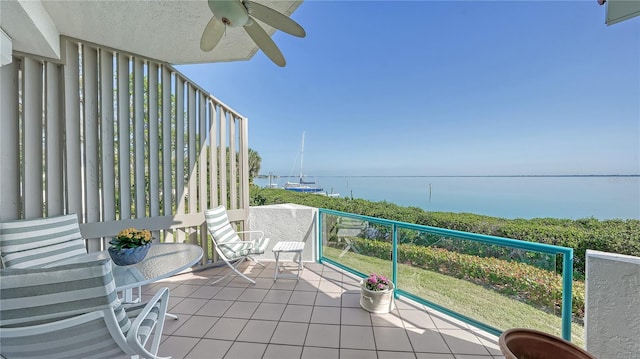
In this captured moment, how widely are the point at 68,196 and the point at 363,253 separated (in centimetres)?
364

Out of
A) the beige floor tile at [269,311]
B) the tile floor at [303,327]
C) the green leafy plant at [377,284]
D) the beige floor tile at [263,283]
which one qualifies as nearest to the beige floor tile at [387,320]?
the tile floor at [303,327]

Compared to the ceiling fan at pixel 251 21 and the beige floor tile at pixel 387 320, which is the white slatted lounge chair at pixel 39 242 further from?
the beige floor tile at pixel 387 320

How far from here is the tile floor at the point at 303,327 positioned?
188cm

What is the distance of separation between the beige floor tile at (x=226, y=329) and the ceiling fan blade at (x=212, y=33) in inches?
96.7

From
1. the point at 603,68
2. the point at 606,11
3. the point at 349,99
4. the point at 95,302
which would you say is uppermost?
the point at 349,99

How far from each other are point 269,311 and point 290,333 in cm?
46

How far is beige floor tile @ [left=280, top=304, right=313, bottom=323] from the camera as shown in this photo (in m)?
2.31

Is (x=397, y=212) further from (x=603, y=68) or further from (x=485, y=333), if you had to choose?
(x=603, y=68)

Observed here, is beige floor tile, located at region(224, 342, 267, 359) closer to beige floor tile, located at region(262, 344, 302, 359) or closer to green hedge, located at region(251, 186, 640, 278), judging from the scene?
beige floor tile, located at region(262, 344, 302, 359)

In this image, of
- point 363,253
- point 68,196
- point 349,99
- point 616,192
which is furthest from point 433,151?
point 68,196

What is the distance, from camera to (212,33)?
1.83 meters

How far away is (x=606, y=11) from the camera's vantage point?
1.33m

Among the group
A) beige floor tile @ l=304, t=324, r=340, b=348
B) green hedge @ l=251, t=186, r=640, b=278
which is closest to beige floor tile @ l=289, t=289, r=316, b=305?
beige floor tile @ l=304, t=324, r=340, b=348

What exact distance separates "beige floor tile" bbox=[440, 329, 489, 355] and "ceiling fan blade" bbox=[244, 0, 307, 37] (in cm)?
268
